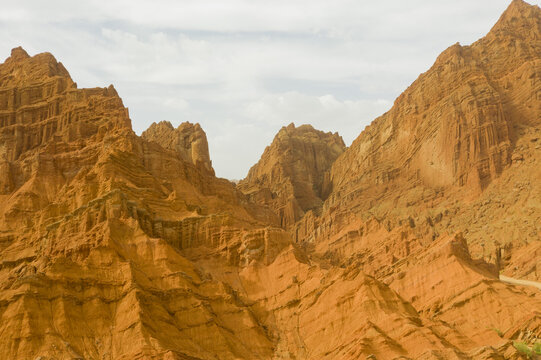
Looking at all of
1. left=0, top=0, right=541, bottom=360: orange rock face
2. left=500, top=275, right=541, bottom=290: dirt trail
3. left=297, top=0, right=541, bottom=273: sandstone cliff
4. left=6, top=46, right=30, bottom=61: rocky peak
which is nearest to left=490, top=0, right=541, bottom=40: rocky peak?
left=297, top=0, right=541, bottom=273: sandstone cliff

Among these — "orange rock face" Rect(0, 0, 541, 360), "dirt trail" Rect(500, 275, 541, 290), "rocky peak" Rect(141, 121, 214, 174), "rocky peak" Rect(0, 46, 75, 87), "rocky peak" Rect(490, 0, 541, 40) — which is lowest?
"dirt trail" Rect(500, 275, 541, 290)

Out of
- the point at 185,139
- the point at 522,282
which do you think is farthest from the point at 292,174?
the point at 522,282

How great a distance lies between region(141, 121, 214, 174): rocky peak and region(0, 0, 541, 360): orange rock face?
43 cm

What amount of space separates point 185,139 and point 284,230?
4156cm

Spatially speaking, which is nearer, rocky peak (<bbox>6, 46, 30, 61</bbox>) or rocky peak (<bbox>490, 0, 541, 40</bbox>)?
rocky peak (<bbox>490, 0, 541, 40</bbox>)

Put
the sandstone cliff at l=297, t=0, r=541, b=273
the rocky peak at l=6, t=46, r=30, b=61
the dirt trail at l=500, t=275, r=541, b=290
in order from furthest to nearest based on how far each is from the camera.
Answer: the rocky peak at l=6, t=46, r=30, b=61, the sandstone cliff at l=297, t=0, r=541, b=273, the dirt trail at l=500, t=275, r=541, b=290

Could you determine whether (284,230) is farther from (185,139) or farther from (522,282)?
(185,139)

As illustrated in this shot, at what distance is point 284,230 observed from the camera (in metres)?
129

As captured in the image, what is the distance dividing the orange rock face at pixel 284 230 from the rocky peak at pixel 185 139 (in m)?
0.43

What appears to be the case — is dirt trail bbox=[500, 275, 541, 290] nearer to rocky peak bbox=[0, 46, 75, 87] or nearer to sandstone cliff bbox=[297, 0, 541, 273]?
sandstone cliff bbox=[297, 0, 541, 273]

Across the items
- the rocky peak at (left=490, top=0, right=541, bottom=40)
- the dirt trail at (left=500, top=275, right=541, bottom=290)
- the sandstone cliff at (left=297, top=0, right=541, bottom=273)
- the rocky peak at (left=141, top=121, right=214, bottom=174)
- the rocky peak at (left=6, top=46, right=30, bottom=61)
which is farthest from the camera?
the rocky peak at (left=6, top=46, right=30, bottom=61)

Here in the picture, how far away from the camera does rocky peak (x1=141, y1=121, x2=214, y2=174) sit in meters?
159

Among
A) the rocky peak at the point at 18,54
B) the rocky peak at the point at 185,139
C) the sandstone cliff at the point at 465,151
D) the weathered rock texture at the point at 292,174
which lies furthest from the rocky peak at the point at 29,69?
the sandstone cliff at the point at 465,151

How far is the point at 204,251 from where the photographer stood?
101m
